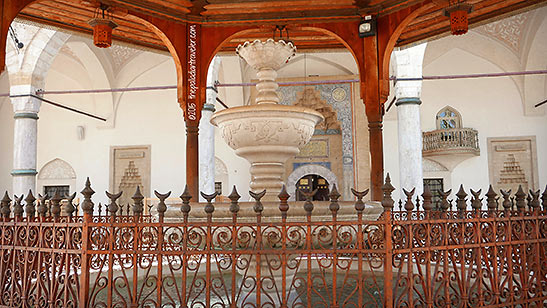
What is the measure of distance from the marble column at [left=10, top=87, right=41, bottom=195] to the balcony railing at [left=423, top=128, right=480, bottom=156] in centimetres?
965

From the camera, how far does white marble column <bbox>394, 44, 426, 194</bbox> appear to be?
849cm

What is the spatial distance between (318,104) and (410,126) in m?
5.16

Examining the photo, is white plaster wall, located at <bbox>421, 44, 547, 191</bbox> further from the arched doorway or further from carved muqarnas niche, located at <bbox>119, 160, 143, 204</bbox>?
carved muqarnas niche, located at <bbox>119, 160, 143, 204</bbox>

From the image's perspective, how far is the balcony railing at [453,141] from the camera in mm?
12586

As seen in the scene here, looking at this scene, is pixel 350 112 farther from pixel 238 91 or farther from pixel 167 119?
pixel 167 119

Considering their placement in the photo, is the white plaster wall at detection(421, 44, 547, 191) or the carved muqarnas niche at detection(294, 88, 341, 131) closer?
the white plaster wall at detection(421, 44, 547, 191)

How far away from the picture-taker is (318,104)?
1352cm

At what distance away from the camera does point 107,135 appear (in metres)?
14.4

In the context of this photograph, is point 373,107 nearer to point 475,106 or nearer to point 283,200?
point 283,200

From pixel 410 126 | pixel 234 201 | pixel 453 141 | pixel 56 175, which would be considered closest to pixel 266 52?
pixel 234 201

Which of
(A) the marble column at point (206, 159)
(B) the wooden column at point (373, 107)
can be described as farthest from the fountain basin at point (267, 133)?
(A) the marble column at point (206, 159)

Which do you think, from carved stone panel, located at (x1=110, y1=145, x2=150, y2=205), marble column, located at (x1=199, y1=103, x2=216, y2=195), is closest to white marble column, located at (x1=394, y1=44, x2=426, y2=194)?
marble column, located at (x1=199, y1=103, x2=216, y2=195)

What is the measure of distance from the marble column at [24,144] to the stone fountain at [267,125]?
20.6 ft

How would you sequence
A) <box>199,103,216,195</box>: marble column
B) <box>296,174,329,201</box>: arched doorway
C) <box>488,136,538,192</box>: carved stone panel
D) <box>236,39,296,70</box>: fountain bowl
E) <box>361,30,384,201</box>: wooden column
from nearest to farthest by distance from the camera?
<box>236,39,296,70</box>: fountain bowl
<box>361,30,384,201</box>: wooden column
<box>199,103,216,195</box>: marble column
<box>488,136,538,192</box>: carved stone panel
<box>296,174,329,201</box>: arched doorway
